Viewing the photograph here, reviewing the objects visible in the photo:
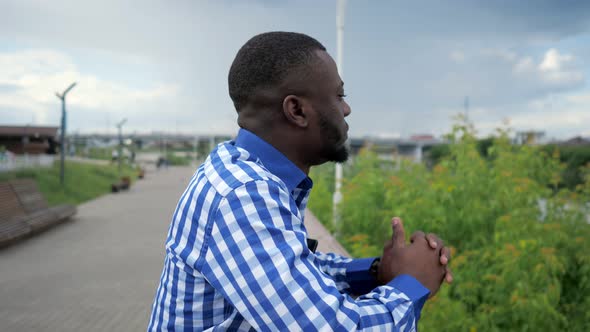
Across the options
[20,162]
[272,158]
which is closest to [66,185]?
[20,162]

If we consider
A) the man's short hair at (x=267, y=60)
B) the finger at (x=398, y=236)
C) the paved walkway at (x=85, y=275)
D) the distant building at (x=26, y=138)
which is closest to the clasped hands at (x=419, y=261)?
the finger at (x=398, y=236)

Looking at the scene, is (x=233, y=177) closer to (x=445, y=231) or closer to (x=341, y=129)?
(x=341, y=129)

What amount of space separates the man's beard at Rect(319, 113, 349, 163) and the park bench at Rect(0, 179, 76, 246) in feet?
31.0

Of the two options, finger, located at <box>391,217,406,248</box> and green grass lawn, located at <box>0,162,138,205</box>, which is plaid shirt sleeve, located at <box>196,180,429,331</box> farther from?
green grass lawn, located at <box>0,162,138,205</box>

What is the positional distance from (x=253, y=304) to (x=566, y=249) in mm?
5847

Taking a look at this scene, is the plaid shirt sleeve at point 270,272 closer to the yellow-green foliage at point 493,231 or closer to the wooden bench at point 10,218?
the yellow-green foliage at point 493,231

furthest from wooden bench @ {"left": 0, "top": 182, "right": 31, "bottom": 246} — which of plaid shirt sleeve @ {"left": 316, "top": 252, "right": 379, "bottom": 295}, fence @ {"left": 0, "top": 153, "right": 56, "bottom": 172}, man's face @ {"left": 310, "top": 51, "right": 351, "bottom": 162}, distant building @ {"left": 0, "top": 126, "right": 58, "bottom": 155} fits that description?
distant building @ {"left": 0, "top": 126, "right": 58, "bottom": 155}

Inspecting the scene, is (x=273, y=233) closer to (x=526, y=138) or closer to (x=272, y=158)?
(x=272, y=158)

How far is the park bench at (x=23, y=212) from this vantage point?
393 inches

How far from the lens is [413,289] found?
1.22 meters

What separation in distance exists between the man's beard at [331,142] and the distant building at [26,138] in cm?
2920

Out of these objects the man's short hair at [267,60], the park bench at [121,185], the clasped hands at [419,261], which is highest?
the man's short hair at [267,60]

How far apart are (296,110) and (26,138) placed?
103 ft

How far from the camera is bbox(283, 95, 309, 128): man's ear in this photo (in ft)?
4.29
